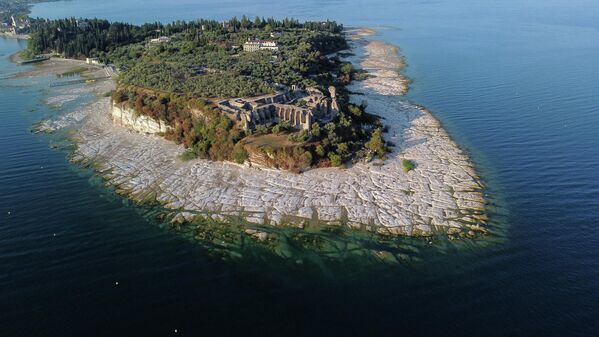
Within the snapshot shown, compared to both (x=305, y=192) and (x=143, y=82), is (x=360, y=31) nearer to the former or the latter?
(x=143, y=82)

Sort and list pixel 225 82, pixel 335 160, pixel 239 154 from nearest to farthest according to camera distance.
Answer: pixel 335 160 → pixel 239 154 → pixel 225 82

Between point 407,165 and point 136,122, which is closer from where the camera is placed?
point 407,165

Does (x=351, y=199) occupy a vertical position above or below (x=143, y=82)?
below

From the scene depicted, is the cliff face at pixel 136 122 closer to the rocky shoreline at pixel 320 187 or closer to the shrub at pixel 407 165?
the rocky shoreline at pixel 320 187

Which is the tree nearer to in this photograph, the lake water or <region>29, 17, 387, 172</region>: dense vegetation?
<region>29, 17, 387, 172</region>: dense vegetation

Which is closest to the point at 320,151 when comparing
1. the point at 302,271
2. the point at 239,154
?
the point at 239,154

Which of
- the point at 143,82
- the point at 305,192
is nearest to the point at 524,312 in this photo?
the point at 305,192

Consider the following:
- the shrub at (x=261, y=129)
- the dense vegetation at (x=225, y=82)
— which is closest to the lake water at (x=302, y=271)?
the dense vegetation at (x=225, y=82)

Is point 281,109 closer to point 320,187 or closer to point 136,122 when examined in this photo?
point 320,187
